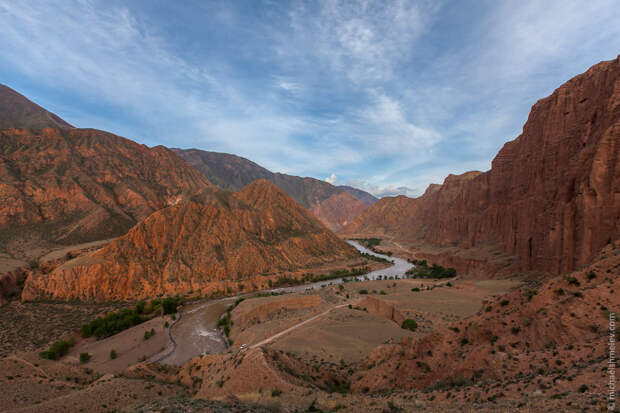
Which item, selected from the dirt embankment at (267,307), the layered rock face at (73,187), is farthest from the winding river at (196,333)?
the layered rock face at (73,187)

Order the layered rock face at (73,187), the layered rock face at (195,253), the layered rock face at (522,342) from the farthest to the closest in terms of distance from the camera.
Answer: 1. the layered rock face at (73,187)
2. the layered rock face at (195,253)
3. the layered rock face at (522,342)

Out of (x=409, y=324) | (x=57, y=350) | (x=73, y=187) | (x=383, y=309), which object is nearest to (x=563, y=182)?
(x=409, y=324)

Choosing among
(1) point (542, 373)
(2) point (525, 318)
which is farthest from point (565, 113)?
(1) point (542, 373)

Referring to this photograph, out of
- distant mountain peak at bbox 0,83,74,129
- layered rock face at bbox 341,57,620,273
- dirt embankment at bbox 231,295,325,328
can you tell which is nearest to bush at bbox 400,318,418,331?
dirt embankment at bbox 231,295,325,328

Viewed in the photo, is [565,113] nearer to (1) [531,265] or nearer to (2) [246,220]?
(1) [531,265]

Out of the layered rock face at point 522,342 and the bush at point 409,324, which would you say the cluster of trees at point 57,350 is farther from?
the bush at point 409,324

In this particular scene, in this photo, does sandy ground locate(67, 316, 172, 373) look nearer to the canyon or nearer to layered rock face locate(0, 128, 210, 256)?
the canyon
